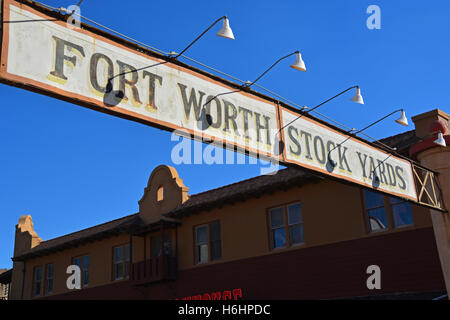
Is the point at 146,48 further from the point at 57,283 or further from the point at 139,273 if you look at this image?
the point at 57,283

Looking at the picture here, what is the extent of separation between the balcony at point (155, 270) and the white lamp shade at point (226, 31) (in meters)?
17.3

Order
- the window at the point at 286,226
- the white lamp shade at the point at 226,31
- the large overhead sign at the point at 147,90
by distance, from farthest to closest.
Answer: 1. the window at the point at 286,226
2. the white lamp shade at the point at 226,31
3. the large overhead sign at the point at 147,90

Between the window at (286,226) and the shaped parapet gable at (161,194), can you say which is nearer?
the window at (286,226)

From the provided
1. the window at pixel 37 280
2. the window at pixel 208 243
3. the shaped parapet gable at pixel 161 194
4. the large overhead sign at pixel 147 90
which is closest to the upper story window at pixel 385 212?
the window at pixel 208 243

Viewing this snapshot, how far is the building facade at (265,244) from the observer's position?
15.7 metres

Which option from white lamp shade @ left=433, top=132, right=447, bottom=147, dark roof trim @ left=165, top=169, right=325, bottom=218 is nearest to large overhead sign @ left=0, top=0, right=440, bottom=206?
white lamp shade @ left=433, top=132, right=447, bottom=147

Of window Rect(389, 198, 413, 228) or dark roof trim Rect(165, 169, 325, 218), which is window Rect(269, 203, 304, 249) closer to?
dark roof trim Rect(165, 169, 325, 218)

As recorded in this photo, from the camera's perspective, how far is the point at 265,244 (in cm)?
1945

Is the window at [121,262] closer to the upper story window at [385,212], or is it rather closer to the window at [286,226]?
the window at [286,226]

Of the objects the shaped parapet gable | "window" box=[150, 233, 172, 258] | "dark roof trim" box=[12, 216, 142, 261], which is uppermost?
the shaped parapet gable

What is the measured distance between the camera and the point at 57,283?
93.9 ft

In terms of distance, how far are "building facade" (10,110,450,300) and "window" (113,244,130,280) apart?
54mm

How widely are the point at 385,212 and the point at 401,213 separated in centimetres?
55

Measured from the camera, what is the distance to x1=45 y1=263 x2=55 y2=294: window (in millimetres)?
29469
